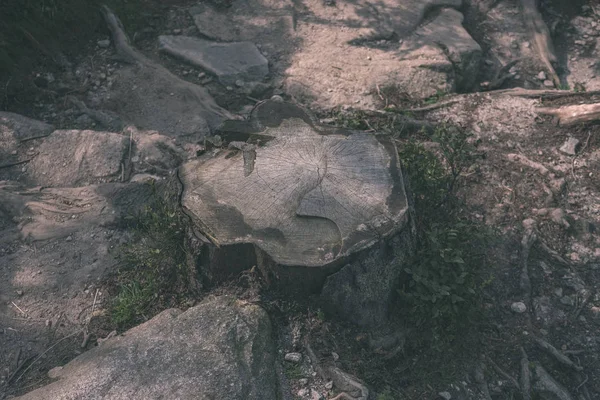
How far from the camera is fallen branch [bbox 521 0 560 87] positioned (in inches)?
248

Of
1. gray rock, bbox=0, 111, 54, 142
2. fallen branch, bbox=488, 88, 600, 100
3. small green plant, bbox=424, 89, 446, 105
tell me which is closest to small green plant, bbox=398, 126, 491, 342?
small green plant, bbox=424, 89, 446, 105

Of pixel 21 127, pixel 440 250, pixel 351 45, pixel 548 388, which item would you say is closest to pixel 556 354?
pixel 548 388

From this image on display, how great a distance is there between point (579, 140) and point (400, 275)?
2.47 metres

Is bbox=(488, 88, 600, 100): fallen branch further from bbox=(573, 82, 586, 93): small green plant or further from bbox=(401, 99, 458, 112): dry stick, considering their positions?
bbox=(573, 82, 586, 93): small green plant

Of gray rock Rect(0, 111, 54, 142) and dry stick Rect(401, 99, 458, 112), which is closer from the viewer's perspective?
gray rock Rect(0, 111, 54, 142)

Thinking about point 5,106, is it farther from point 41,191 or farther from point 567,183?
point 567,183

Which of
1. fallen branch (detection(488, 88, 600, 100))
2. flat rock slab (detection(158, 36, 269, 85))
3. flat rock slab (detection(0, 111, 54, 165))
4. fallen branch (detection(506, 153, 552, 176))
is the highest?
fallen branch (detection(488, 88, 600, 100))

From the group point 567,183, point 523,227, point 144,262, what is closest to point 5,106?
point 144,262

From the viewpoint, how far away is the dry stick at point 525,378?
3.58 m

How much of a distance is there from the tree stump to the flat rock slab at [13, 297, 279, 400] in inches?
12.6

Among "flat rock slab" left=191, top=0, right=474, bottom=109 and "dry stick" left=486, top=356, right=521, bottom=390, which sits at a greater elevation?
"flat rock slab" left=191, top=0, right=474, bottom=109

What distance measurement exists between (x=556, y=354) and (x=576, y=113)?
2344 mm

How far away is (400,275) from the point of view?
3631 millimetres

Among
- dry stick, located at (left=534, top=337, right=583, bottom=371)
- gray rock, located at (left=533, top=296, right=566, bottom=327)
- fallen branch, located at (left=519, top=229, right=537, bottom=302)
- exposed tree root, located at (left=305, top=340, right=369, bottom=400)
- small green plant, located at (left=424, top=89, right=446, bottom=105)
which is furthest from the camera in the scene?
small green plant, located at (left=424, top=89, right=446, bottom=105)
